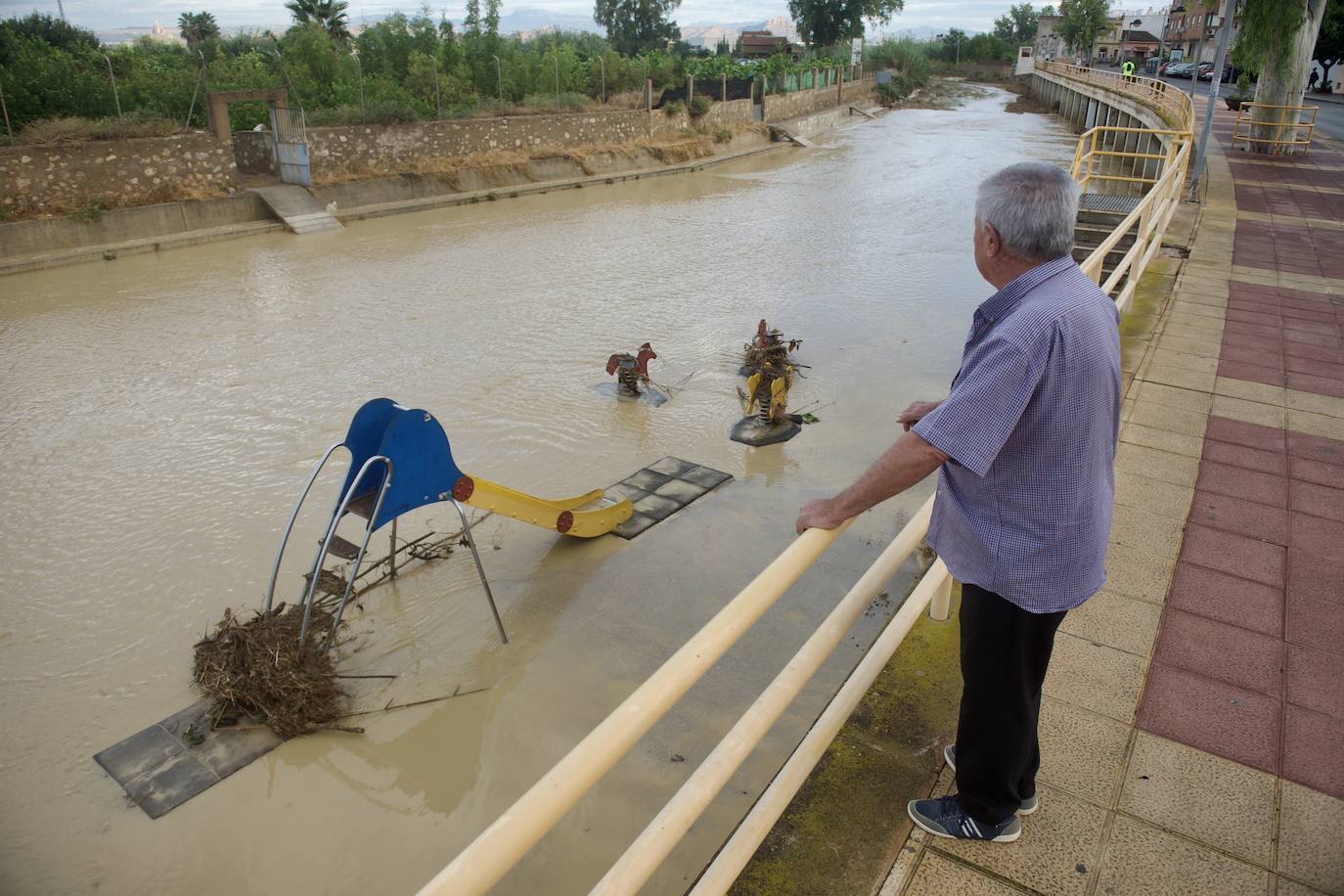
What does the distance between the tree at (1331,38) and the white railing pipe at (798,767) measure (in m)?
34.8

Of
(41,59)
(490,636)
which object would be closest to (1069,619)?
(490,636)

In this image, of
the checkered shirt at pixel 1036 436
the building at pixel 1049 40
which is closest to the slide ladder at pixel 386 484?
the checkered shirt at pixel 1036 436

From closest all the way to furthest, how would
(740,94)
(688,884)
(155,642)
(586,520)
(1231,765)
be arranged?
(1231,765) → (688,884) → (155,642) → (586,520) → (740,94)

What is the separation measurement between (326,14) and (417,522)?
134ft

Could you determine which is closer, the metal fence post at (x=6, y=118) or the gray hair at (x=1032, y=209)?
the gray hair at (x=1032, y=209)

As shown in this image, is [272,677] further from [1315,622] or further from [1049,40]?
[1049,40]

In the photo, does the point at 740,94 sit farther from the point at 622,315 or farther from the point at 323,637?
the point at 323,637

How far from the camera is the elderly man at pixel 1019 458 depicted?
1677 millimetres

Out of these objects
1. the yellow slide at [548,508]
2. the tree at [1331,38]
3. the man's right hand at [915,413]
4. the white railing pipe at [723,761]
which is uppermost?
the tree at [1331,38]

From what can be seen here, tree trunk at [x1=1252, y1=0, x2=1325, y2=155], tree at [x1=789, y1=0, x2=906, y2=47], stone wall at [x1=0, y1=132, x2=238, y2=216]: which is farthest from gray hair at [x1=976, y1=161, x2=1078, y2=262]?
tree at [x1=789, y1=0, x2=906, y2=47]

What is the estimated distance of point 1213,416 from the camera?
4.74m

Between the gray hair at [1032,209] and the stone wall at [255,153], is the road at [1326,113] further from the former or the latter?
the gray hair at [1032,209]

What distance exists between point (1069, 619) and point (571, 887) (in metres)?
1.98

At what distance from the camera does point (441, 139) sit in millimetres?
19688
